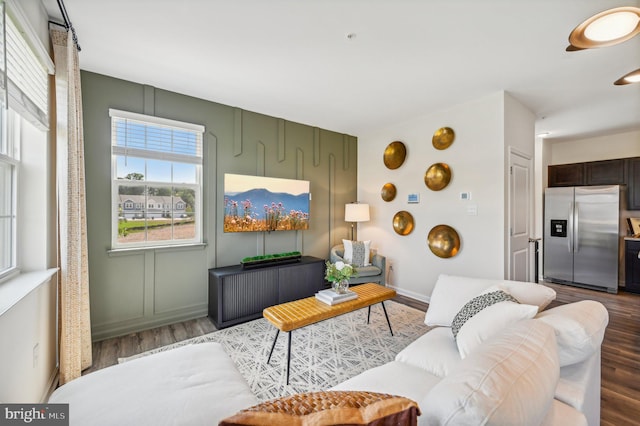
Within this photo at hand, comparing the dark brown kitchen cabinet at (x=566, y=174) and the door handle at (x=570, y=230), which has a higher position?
the dark brown kitchen cabinet at (x=566, y=174)

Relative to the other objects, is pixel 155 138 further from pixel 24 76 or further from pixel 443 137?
pixel 443 137

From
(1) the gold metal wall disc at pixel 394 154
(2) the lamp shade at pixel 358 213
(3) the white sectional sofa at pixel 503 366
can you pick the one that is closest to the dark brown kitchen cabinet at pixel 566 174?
(1) the gold metal wall disc at pixel 394 154

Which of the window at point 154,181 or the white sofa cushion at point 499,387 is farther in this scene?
the window at point 154,181

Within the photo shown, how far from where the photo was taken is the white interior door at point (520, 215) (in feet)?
10.8

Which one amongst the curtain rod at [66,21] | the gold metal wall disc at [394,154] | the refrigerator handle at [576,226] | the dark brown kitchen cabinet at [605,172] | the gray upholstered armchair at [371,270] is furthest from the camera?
the refrigerator handle at [576,226]

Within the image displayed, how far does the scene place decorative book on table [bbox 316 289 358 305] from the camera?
2.44 metres

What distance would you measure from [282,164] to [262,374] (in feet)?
9.13

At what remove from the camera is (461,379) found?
0.78m

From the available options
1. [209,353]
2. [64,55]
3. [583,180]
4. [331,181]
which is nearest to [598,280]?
[583,180]

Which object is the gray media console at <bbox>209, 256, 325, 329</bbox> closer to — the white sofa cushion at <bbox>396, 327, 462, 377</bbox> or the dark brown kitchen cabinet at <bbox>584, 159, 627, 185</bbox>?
the white sofa cushion at <bbox>396, 327, 462, 377</bbox>

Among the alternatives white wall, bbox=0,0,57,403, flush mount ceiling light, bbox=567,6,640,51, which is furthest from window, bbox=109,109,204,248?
flush mount ceiling light, bbox=567,6,640,51

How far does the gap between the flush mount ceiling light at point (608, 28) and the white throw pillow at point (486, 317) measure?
65.0 inches

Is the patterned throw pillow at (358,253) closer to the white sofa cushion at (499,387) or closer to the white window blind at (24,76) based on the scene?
the white sofa cushion at (499,387)

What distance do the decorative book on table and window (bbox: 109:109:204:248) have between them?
1802mm
